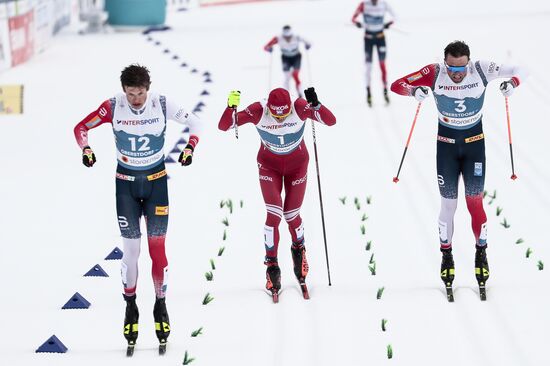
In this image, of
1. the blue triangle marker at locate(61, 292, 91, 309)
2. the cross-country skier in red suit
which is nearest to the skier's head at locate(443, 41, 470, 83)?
the cross-country skier in red suit

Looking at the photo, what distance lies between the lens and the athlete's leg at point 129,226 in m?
7.42

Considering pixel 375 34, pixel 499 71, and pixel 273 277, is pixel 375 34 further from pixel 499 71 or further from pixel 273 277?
pixel 273 277

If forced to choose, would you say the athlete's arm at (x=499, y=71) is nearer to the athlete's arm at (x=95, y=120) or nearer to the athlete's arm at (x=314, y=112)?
the athlete's arm at (x=314, y=112)

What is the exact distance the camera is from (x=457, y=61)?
317 inches

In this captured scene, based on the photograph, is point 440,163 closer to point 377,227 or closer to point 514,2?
point 377,227

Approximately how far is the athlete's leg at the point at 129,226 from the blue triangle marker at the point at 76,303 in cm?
95

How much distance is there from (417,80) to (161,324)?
9.53 ft

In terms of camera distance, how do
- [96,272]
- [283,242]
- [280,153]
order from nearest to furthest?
1. [280,153]
2. [96,272]
3. [283,242]

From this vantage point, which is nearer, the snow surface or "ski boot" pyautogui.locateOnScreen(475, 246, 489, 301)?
the snow surface

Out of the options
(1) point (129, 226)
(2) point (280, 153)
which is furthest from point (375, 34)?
(1) point (129, 226)

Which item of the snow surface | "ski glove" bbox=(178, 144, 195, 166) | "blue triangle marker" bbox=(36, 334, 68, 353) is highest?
"ski glove" bbox=(178, 144, 195, 166)

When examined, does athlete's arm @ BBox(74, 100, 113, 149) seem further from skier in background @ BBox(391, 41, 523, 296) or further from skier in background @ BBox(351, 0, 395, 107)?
skier in background @ BBox(351, 0, 395, 107)

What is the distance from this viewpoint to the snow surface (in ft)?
25.3

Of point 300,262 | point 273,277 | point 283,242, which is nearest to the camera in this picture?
point 273,277
